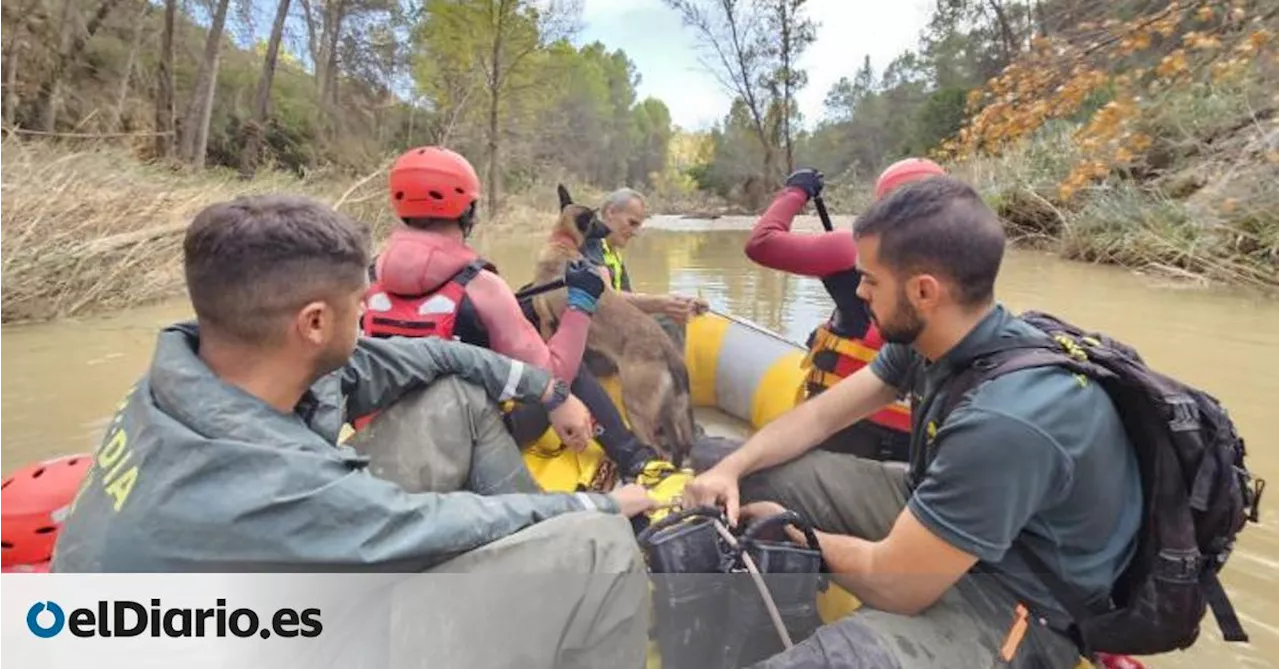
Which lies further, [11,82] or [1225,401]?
[11,82]

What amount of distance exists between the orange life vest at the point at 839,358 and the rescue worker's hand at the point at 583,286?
2.90 ft

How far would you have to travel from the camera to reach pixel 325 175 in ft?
53.1

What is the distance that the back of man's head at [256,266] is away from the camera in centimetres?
151

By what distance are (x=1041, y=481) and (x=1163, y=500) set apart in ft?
0.84

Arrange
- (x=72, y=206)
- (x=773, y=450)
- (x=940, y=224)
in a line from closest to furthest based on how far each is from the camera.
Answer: (x=940, y=224) < (x=773, y=450) < (x=72, y=206)

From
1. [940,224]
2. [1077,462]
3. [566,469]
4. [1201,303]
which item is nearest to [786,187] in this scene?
[566,469]

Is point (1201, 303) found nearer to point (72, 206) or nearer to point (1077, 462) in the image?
point (1077, 462)

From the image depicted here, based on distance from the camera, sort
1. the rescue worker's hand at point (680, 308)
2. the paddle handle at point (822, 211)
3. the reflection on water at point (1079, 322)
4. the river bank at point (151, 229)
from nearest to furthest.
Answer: the reflection on water at point (1079, 322) < the paddle handle at point (822, 211) < the rescue worker's hand at point (680, 308) < the river bank at point (151, 229)

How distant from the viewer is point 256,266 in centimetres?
151

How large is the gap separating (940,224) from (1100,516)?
2.02 ft

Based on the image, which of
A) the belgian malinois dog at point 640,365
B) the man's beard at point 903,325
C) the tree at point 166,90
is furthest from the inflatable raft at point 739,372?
the tree at point 166,90

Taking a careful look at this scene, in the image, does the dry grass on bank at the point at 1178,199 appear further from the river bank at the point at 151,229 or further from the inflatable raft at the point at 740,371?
the inflatable raft at the point at 740,371

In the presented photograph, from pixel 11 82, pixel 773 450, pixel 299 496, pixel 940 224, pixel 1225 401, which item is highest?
pixel 11 82

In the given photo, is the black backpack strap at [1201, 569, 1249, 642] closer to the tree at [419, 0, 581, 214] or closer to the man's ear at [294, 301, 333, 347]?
the man's ear at [294, 301, 333, 347]
